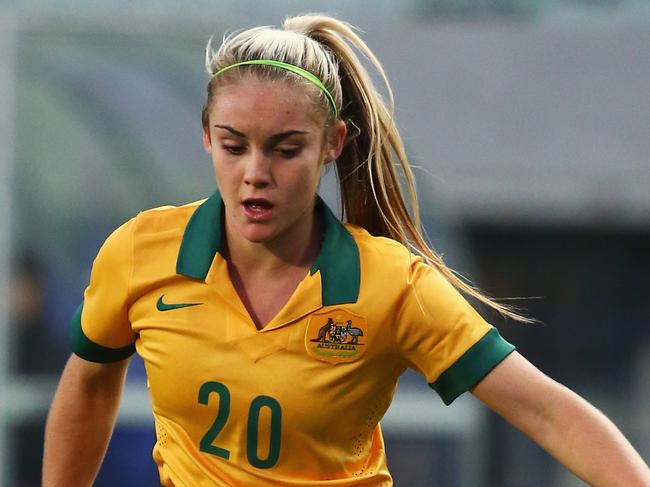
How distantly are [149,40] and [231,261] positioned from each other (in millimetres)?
7786

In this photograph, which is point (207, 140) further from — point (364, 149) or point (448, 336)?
point (448, 336)

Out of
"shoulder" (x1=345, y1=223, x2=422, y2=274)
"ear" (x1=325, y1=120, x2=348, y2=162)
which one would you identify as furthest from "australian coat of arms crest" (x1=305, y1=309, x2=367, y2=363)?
"ear" (x1=325, y1=120, x2=348, y2=162)

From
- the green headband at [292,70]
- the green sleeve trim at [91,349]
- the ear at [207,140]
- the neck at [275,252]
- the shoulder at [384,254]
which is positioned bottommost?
the green sleeve trim at [91,349]

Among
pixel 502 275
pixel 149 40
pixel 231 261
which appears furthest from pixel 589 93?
pixel 231 261

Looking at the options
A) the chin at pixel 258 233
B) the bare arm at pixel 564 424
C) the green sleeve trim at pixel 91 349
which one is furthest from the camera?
the green sleeve trim at pixel 91 349

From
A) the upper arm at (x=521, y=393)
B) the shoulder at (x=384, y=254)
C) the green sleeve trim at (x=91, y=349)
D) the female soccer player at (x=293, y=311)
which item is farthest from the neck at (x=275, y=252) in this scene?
the upper arm at (x=521, y=393)

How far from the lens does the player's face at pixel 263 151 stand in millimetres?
3289

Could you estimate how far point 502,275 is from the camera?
16484mm

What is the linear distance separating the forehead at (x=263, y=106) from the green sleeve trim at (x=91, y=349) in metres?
0.64

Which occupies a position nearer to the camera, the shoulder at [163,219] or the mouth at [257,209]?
the mouth at [257,209]

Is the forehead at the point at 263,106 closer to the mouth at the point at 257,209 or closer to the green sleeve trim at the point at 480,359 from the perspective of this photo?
the mouth at the point at 257,209

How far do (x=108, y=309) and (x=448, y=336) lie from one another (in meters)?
0.77

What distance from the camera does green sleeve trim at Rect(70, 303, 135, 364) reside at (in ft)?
12.0

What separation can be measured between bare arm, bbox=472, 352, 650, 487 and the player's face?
0.57m
